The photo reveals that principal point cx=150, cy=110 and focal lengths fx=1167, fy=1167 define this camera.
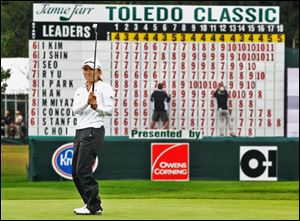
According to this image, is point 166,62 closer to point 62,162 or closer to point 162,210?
point 62,162

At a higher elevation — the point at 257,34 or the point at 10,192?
the point at 257,34

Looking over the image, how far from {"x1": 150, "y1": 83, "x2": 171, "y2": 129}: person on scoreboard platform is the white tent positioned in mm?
16663

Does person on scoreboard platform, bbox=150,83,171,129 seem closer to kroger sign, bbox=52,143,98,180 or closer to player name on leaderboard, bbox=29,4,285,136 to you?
player name on leaderboard, bbox=29,4,285,136

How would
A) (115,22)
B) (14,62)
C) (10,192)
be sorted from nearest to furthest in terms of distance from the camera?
(10,192) < (115,22) < (14,62)

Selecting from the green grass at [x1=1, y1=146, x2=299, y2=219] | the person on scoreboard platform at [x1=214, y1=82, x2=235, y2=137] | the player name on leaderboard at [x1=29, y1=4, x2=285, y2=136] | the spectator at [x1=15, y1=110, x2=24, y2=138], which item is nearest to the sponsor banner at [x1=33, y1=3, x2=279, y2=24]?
the player name on leaderboard at [x1=29, y1=4, x2=285, y2=136]

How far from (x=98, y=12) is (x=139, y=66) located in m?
1.40

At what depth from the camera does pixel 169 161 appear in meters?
23.7

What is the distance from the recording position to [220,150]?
2394 centimetres

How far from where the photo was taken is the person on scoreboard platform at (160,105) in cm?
2322

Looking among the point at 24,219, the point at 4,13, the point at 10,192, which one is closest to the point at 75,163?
the point at 24,219

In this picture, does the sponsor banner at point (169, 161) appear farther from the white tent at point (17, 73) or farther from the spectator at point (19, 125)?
the spectator at point (19, 125)

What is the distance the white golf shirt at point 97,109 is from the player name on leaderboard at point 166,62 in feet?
36.3

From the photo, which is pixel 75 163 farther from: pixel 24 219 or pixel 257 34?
pixel 257 34

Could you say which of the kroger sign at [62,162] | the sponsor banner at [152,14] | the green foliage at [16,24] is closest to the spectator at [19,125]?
the green foliage at [16,24]
